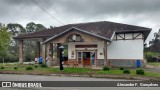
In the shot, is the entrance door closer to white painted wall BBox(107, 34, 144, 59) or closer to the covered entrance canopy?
the covered entrance canopy

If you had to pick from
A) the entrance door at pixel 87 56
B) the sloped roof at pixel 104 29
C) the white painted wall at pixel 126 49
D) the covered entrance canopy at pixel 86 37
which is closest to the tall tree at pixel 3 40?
the covered entrance canopy at pixel 86 37

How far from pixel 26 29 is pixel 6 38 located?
60283 mm

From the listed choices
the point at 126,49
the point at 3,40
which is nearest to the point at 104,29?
the point at 126,49

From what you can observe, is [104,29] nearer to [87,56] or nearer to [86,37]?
[87,56]

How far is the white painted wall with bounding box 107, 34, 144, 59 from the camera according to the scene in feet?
101

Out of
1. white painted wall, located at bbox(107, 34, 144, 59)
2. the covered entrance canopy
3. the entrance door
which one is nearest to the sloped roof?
the covered entrance canopy

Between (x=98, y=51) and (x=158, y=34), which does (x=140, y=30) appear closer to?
(x=98, y=51)

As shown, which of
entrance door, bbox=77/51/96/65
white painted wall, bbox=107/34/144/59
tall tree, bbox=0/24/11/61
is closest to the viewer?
white painted wall, bbox=107/34/144/59

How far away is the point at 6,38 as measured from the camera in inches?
1700

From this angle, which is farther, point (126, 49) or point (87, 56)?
point (87, 56)

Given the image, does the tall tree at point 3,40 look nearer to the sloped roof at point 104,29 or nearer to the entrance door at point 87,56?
the sloped roof at point 104,29

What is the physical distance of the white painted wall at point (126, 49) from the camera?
101 feet

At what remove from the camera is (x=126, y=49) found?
31.5 meters

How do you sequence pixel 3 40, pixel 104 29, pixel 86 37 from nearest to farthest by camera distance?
pixel 86 37, pixel 104 29, pixel 3 40
